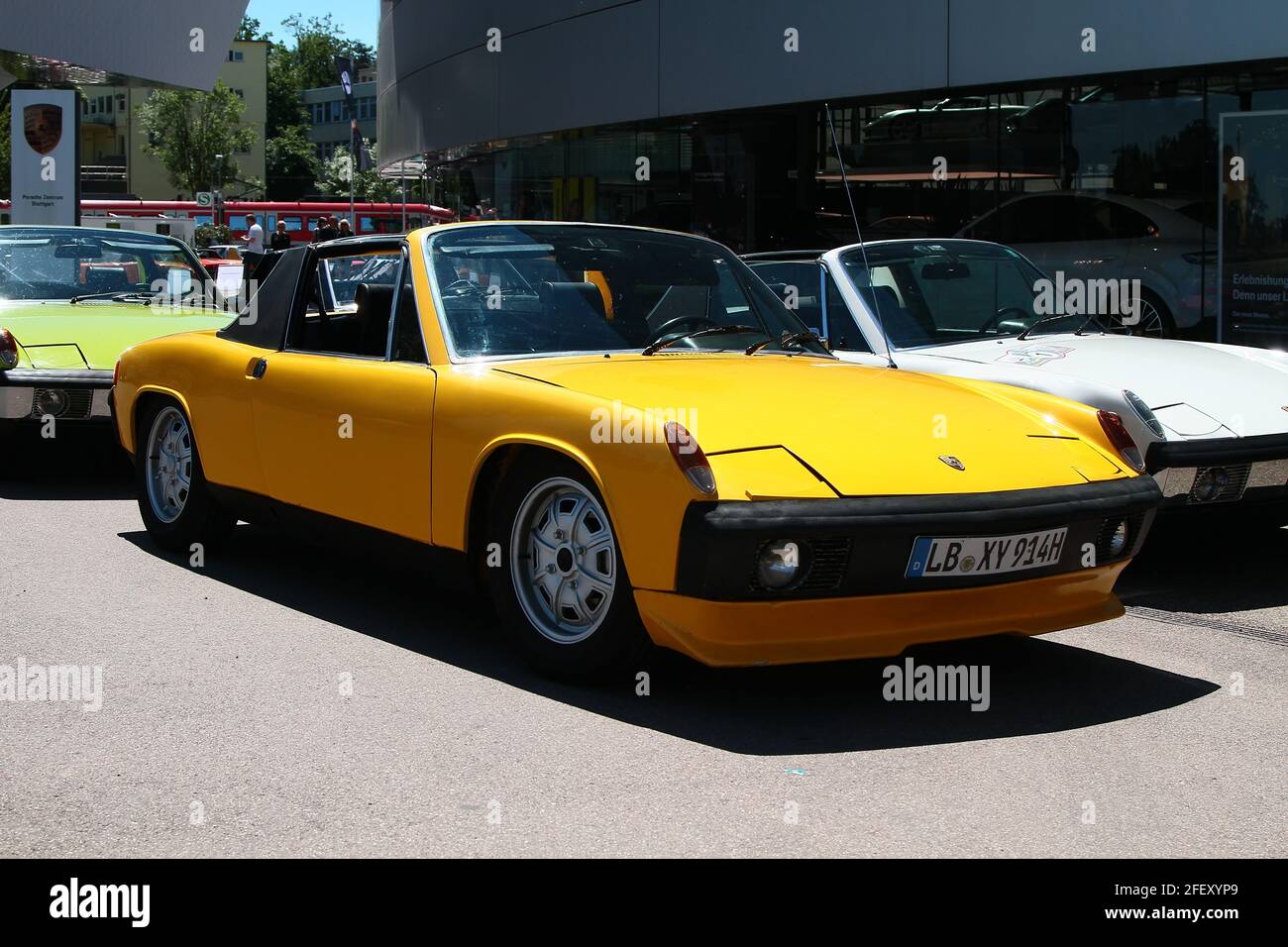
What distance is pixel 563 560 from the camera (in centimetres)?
466

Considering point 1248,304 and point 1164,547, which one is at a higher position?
point 1248,304

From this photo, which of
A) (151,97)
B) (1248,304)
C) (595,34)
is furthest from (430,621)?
(151,97)

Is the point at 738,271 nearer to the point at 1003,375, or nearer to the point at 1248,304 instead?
the point at 1003,375

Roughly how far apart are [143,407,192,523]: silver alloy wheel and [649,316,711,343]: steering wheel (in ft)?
7.63

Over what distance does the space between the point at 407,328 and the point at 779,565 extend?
6.54 ft

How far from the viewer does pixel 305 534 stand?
5824 millimetres

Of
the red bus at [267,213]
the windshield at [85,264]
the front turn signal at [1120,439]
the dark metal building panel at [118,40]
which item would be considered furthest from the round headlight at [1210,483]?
the red bus at [267,213]

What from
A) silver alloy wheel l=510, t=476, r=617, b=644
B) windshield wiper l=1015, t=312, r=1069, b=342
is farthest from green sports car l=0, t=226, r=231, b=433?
windshield wiper l=1015, t=312, r=1069, b=342

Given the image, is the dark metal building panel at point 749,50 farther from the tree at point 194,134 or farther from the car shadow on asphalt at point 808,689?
the tree at point 194,134

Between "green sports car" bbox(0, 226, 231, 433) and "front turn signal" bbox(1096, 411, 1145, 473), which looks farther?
"green sports car" bbox(0, 226, 231, 433)

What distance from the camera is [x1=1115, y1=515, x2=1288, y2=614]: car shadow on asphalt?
6223mm

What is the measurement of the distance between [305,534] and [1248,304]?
942cm

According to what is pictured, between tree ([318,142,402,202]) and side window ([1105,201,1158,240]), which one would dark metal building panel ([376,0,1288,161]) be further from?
tree ([318,142,402,202])

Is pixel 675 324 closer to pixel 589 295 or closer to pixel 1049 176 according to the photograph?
pixel 589 295
